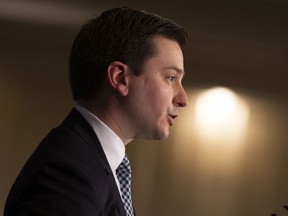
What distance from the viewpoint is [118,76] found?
706 millimetres

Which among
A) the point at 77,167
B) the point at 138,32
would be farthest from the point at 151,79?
the point at 77,167

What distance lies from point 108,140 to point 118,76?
8cm

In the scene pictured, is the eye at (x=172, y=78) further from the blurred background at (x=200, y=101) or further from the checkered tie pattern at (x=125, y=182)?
the blurred background at (x=200, y=101)

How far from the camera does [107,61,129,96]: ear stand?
27.6 inches

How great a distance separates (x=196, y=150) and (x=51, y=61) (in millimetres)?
433

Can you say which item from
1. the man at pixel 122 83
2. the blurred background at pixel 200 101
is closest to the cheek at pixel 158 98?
the man at pixel 122 83

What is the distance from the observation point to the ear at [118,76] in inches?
27.6

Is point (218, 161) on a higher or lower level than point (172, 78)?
lower

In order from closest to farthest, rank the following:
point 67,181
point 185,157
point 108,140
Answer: point 67,181, point 108,140, point 185,157

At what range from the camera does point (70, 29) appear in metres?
1.40

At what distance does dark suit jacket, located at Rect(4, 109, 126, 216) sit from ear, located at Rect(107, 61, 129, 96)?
3.0 inches

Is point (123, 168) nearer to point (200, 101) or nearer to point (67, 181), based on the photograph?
point (67, 181)

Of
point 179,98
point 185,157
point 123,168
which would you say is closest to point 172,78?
point 179,98

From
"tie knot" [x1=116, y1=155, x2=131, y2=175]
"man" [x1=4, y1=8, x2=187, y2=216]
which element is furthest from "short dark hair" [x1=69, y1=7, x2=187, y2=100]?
"tie knot" [x1=116, y1=155, x2=131, y2=175]
